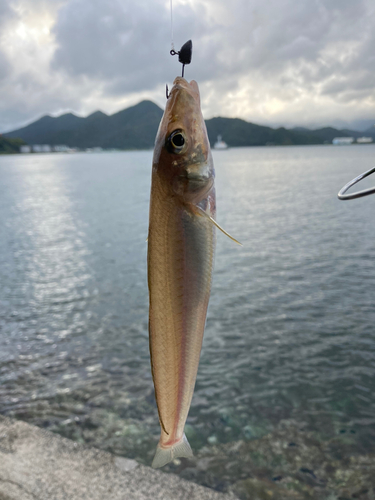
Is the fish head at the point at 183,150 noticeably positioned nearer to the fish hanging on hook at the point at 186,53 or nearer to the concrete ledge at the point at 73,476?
the fish hanging on hook at the point at 186,53

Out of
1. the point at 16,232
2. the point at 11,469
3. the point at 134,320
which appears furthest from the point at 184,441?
the point at 16,232

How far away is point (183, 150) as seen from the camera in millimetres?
1668

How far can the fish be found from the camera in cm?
162

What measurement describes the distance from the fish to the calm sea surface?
15.6ft

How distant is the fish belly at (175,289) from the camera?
1.62 metres

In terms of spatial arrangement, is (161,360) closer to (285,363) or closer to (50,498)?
(50,498)

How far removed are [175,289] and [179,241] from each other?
8.1 inches

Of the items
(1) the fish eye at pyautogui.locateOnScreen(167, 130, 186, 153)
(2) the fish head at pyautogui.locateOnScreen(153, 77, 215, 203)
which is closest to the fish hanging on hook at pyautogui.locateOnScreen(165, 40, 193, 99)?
(2) the fish head at pyautogui.locateOnScreen(153, 77, 215, 203)

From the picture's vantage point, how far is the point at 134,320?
11.4 metres

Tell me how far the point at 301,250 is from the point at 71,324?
10.9 metres

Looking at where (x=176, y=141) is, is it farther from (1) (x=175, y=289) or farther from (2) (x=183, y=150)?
(1) (x=175, y=289)

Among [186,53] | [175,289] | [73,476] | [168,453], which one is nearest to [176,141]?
[186,53]

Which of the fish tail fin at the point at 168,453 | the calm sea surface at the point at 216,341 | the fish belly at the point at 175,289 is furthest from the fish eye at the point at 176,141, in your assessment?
the calm sea surface at the point at 216,341

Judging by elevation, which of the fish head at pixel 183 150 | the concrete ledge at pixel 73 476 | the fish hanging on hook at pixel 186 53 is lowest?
the concrete ledge at pixel 73 476
